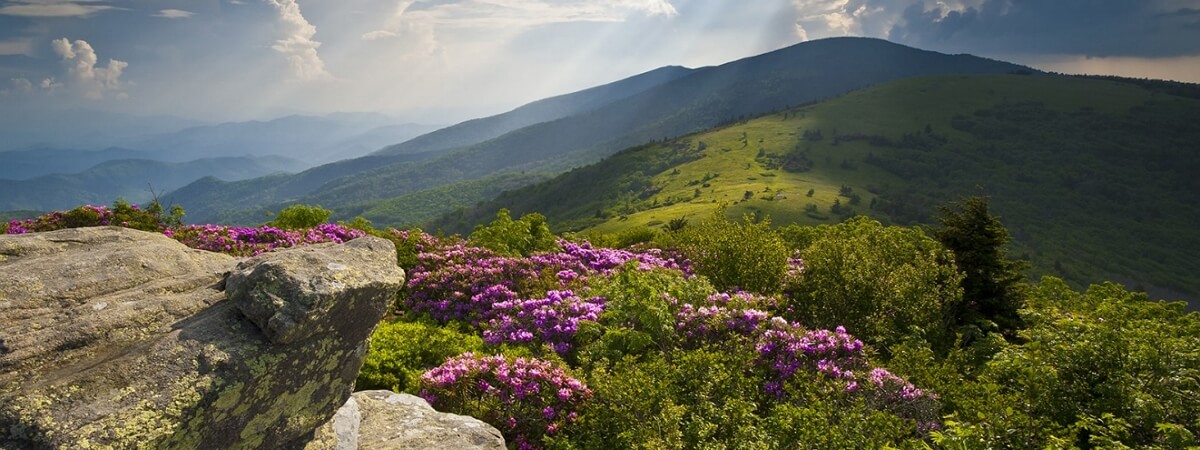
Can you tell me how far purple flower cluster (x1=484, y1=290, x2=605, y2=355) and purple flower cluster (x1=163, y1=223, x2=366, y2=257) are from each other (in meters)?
8.06

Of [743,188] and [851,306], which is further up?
[851,306]

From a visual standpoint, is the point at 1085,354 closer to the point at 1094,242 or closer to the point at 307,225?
the point at 307,225

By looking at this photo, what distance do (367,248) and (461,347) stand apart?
5.36 meters

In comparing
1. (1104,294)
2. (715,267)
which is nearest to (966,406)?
(715,267)

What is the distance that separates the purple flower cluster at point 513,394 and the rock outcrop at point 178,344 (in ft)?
10.6

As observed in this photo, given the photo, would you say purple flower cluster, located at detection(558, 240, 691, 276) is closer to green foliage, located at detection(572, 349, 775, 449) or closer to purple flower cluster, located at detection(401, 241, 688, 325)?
purple flower cluster, located at detection(401, 241, 688, 325)

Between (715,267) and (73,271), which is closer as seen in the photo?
(73,271)

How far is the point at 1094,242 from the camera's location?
18162 centimetres

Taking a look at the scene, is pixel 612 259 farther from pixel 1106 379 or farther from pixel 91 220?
pixel 91 220

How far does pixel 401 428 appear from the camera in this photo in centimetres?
799

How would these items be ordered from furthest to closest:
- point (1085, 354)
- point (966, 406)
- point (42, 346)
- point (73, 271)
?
point (1085, 354) → point (966, 406) → point (73, 271) → point (42, 346)

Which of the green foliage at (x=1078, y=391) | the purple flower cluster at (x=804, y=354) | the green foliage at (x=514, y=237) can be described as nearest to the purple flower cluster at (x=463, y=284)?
the green foliage at (x=514, y=237)

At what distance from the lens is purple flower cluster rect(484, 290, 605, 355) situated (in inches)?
487

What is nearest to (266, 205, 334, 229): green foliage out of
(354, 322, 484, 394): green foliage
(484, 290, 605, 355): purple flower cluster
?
(354, 322, 484, 394): green foliage
